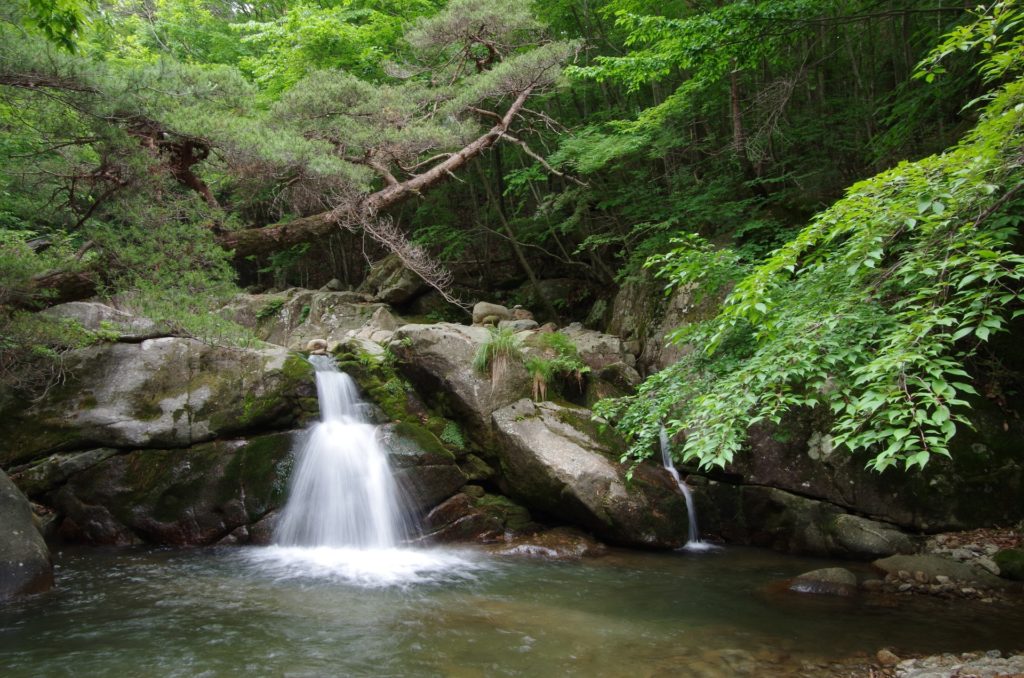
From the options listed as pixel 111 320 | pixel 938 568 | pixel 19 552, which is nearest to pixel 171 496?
pixel 19 552

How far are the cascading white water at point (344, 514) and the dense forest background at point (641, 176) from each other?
2.35 metres

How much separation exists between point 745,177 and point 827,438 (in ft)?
18.3

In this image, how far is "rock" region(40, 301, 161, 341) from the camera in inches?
363

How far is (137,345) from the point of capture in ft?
31.9

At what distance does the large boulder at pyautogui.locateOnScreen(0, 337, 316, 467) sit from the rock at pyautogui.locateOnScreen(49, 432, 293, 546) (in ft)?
1.08

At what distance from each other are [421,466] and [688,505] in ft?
13.7

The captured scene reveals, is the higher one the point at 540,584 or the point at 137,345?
the point at 137,345

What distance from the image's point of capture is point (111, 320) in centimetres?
984

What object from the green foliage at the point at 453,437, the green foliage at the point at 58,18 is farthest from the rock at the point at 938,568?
the green foliage at the point at 58,18

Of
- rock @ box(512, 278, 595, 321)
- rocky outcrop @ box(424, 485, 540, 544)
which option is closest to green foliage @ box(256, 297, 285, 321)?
rock @ box(512, 278, 595, 321)

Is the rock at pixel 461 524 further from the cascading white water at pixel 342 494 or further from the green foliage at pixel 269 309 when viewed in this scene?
the green foliage at pixel 269 309

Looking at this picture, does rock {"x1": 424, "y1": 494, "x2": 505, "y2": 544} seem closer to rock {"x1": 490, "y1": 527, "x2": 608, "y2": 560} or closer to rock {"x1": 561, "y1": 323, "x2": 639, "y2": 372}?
rock {"x1": 490, "y1": 527, "x2": 608, "y2": 560}

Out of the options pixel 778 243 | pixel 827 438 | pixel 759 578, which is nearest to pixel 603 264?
pixel 778 243

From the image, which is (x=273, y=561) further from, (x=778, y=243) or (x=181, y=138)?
(x=778, y=243)
